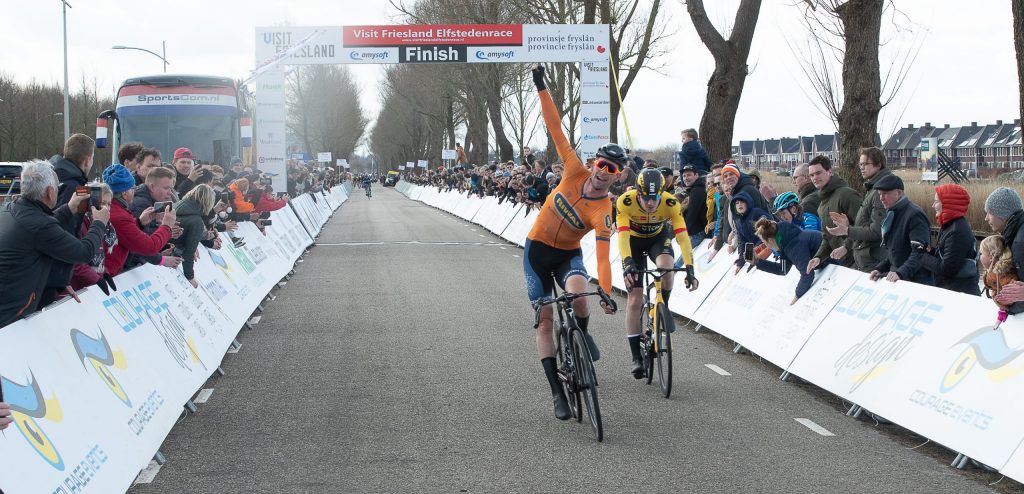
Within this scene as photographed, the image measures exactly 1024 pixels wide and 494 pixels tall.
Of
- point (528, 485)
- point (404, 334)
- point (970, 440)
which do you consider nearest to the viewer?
point (528, 485)

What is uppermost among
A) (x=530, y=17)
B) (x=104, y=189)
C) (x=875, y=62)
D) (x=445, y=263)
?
(x=530, y=17)

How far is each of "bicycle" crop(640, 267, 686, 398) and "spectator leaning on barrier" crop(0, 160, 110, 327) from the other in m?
4.37

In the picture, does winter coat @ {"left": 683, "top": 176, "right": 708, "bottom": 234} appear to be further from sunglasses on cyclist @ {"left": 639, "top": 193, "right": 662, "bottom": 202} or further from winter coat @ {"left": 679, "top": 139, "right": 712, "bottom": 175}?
sunglasses on cyclist @ {"left": 639, "top": 193, "right": 662, "bottom": 202}

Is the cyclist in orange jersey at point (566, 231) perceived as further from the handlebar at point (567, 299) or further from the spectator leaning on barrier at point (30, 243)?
the spectator leaning on barrier at point (30, 243)

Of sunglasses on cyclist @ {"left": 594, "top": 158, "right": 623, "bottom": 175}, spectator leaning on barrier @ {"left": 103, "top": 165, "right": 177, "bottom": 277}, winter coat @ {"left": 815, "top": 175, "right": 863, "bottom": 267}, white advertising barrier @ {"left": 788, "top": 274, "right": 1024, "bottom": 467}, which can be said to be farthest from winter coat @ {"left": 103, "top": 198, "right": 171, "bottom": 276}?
winter coat @ {"left": 815, "top": 175, "right": 863, "bottom": 267}

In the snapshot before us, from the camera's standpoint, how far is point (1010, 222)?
684 centimetres

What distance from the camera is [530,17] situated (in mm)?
39125

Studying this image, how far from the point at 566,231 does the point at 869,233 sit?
10.6 feet

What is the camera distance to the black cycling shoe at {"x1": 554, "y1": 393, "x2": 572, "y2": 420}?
296 inches

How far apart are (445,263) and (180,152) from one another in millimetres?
8703

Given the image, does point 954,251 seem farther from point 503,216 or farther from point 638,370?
point 503,216

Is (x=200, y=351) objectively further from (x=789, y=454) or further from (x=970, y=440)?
(x=970, y=440)

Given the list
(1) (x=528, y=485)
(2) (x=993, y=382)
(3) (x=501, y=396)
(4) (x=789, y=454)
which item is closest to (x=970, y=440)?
(2) (x=993, y=382)

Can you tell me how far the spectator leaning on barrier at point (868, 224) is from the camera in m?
9.26
